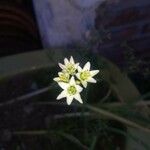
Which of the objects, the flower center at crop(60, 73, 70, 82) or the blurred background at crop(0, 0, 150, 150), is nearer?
the flower center at crop(60, 73, 70, 82)

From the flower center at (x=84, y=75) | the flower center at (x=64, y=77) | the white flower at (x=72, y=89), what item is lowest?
the white flower at (x=72, y=89)

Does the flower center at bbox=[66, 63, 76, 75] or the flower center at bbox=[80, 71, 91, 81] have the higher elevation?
the flower center at bbox=[66, 63, 76, 75]

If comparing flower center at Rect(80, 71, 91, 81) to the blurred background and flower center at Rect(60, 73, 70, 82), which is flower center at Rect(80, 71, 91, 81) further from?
the blurred background

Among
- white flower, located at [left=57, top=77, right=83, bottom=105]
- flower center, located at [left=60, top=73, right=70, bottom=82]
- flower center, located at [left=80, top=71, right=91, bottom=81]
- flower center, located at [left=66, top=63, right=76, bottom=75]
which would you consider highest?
Result: flower center, located at [left=66, top=63, right=76, bottom=75]

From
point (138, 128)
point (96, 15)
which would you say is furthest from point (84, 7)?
point (138, 128)

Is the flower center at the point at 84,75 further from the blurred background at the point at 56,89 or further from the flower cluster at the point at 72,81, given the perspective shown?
the blurred background at the point at 56,89

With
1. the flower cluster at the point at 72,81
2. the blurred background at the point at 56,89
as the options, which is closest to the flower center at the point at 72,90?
the flower cluster at the point at 72,81

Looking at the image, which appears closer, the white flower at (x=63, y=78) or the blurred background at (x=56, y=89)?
the white flower at (x=63, y=78)

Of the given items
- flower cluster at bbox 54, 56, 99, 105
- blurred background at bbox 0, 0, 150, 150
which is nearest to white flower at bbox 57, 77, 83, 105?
flower cluster at bbox 54, 56, 99, 105

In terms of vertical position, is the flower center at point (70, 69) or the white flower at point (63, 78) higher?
the flower center at point (70, 69)

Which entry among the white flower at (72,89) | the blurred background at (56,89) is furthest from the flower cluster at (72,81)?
the blurred background at (56,89)

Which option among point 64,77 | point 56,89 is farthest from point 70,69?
point 56,89
